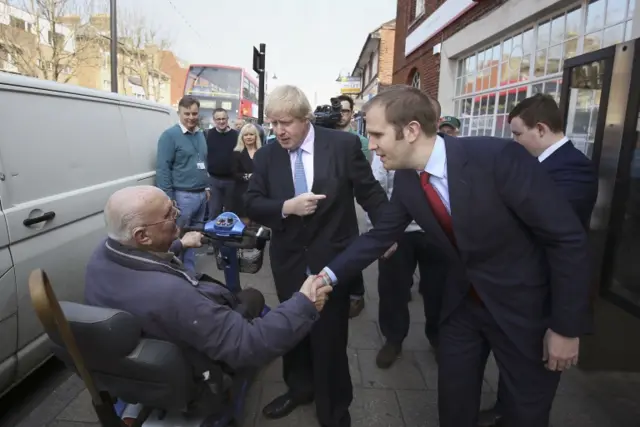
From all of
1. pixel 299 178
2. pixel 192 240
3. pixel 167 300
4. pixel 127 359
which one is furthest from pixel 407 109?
pixel 192 240

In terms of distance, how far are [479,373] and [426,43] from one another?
33.3 ft

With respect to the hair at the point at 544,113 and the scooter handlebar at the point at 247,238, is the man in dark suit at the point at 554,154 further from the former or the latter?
the scooter handlebar at the point at 247,238

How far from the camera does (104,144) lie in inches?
143

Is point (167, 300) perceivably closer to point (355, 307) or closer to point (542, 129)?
point (542, 129)

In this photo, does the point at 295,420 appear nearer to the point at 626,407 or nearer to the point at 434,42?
the point at 626,407

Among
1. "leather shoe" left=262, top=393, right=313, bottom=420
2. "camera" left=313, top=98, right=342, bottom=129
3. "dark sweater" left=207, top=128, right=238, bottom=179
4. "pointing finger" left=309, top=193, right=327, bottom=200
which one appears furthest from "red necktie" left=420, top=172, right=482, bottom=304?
"dark sweater" left=207, top=128, right=238, bottom=179

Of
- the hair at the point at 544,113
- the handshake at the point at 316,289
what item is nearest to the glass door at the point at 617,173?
the hair at the point at 544,113

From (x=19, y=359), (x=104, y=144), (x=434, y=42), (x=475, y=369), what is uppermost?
(x=434, y=42)

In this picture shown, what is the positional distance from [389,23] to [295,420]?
23635 mm

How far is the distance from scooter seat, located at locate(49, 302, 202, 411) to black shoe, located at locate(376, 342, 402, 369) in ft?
6.33

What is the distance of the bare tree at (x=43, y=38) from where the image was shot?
1667cm

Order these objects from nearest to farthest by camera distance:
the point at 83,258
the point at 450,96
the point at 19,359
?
1. the point at 19,359
2. the point at 83,258
3. the point at 450,96

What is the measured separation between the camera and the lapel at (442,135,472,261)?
5.46 feet

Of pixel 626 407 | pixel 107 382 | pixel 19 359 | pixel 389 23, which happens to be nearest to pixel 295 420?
pixel 107 382
